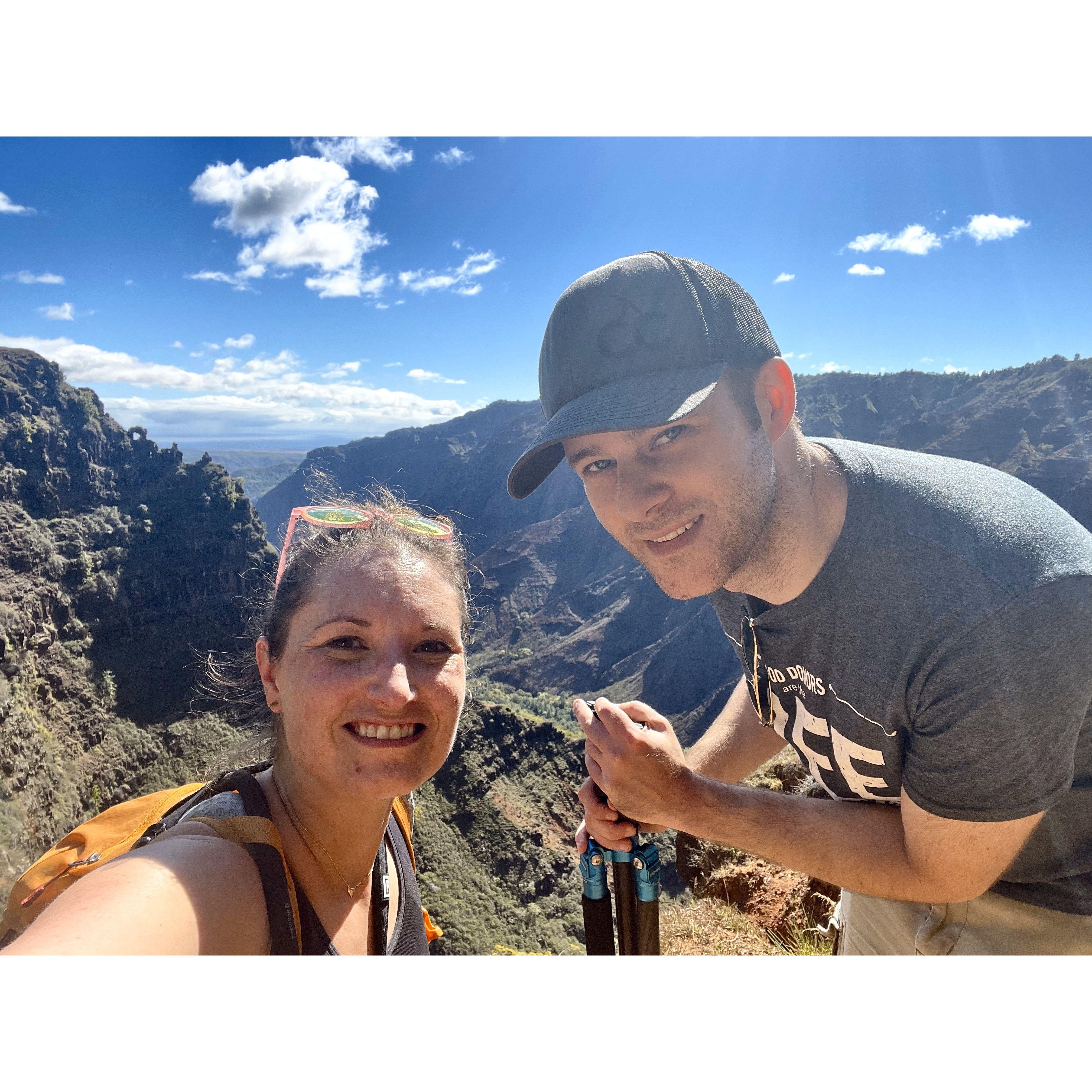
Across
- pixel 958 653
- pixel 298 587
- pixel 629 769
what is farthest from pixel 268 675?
pixel 958 653

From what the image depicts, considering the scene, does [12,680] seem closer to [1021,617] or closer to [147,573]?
[147,573]

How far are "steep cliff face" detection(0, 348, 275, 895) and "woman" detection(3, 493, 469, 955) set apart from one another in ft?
64.0

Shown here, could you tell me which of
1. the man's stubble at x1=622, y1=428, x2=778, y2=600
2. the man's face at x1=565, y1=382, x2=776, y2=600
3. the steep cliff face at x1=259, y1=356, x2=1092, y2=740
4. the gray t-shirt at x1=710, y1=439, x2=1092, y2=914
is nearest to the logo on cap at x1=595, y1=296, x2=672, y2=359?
the man's face at x1=565, y1=382, x2=776, y2=600

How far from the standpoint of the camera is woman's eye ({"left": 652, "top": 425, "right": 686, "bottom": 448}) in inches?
54.7

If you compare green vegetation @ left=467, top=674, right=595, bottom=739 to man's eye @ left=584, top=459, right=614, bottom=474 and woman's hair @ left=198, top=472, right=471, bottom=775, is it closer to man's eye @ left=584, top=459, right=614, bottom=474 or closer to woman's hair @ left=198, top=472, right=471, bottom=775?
woman's hair @ left=198, top=472, right=471, bottom=775

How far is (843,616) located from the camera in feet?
4.19

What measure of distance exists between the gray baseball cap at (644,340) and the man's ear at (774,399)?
0.03 m

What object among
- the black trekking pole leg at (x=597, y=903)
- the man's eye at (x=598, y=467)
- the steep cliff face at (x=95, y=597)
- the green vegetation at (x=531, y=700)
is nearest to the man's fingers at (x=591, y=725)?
the black trekking pole leg at (x=597, y=903)

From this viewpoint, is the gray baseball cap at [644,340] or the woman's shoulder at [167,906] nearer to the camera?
the woman's shoulder at [167,906]

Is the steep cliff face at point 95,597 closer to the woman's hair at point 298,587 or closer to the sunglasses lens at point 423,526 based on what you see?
the woman's hair at point 298,587

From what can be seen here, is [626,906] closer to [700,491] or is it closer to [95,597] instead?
[700,491]

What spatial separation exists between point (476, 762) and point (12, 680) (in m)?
25.1

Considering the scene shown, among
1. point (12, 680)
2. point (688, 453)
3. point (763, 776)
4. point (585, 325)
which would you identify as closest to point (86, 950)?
point (688, 453)

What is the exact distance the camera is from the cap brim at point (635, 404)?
1320mm
